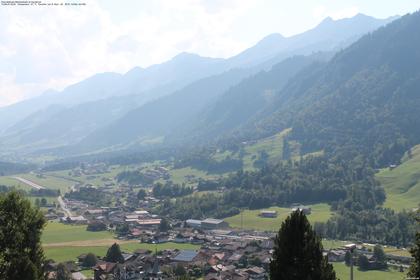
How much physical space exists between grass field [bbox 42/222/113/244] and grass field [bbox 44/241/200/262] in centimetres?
1196

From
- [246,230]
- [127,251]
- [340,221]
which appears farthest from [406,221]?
[127,251]

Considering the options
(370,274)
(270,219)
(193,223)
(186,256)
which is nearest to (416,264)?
(370,274)

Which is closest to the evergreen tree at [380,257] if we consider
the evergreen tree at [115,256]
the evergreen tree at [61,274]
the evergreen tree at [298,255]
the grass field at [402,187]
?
the evergreen tree at [115,256]

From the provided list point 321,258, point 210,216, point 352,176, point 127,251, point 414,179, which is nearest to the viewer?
point 321,258

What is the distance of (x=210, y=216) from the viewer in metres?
167

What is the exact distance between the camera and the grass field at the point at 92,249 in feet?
361

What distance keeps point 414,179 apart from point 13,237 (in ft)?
557

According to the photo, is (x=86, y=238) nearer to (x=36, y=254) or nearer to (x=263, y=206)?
(x=263, y=206)

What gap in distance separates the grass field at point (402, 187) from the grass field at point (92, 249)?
222 feet

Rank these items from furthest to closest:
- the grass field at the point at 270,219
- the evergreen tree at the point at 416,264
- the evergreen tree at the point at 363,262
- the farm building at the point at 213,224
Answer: the farm building at the point at 213,224, the grass field at the point at 270,219, the evergreen tree at the point at 363,262, the evergreen tree at the point at 416,264

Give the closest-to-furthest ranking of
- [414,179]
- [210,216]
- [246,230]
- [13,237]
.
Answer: [13,237] → [246,230] → [210,216] → [414,179]

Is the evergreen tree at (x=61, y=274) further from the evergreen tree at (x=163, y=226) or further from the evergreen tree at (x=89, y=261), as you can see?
the evergreen tree at (x=163, y=226)

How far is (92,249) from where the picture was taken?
117 metres

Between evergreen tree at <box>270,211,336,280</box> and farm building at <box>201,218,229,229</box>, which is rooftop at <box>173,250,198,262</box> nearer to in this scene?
farm building at <box>201,218,229,229</box>
